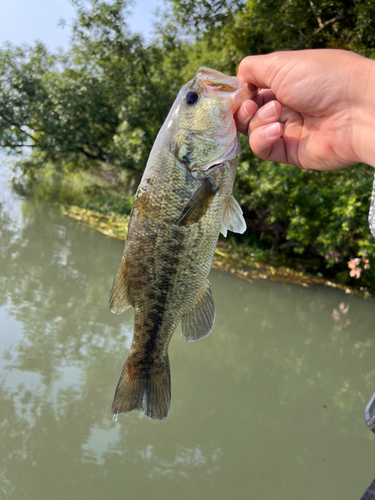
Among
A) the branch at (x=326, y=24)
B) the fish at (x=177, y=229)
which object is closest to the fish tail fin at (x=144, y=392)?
the fish at (x=177, y=229)

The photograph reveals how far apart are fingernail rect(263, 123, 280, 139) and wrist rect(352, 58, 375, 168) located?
0.33 m

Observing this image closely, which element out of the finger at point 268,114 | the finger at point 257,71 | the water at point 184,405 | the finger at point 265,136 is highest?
the finger at point 257,71

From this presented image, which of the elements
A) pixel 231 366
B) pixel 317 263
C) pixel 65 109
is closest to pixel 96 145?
pixel 65 109

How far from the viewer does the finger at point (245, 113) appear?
1836 millimetres

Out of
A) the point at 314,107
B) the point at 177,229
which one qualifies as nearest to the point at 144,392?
the point at 177,229

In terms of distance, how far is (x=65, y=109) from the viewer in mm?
13828

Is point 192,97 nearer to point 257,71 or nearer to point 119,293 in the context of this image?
point 257,71

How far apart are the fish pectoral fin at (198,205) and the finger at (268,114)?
1.44ft

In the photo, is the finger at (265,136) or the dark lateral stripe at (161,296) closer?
the dark lateral stripe at (161,296)

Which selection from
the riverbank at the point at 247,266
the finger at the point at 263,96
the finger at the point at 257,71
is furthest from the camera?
the riverbank at the point at 247,266

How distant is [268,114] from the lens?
1.81m

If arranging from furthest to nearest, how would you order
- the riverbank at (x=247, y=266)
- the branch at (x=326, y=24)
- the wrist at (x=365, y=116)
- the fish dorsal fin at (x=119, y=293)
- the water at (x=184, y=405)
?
the branch at (x=326, y=24), the riverbank at (x=247, y=266), the water at (x=184, y=405), the fish dorsal fin at (x=119, y=293), the wrist at (x=365, y=116)

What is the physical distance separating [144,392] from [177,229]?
2.51 ft

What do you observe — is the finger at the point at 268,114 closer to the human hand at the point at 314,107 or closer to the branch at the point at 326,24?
the human hand at the point at 314,107
